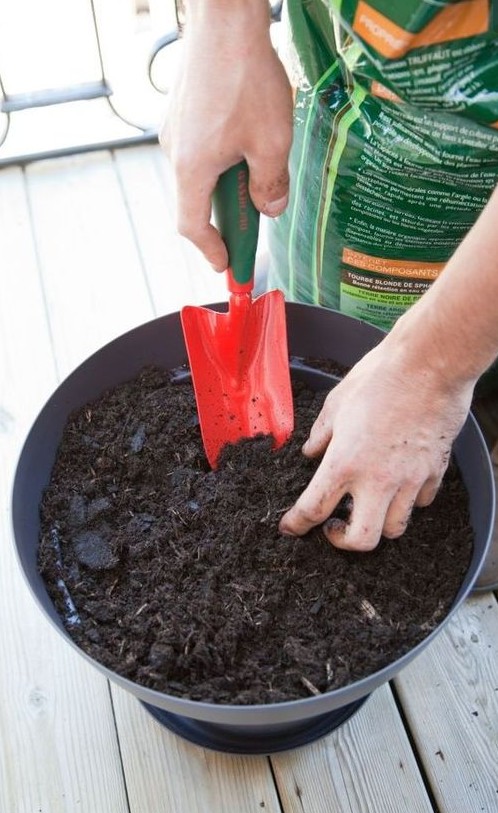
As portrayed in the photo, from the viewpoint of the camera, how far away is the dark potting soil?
74 cm

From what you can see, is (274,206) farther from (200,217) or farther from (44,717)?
(44,717)

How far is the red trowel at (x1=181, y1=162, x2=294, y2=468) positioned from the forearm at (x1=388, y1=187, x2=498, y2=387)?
0.24 m

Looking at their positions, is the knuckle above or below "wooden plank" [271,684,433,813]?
above

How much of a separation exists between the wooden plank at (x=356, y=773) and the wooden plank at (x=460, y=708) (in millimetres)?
25

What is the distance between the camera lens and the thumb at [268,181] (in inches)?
29.7

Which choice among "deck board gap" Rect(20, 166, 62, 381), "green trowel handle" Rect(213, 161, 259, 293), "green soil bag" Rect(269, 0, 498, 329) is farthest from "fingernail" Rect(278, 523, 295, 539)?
"deck board gap" Rect(20, 166, 62, 381)

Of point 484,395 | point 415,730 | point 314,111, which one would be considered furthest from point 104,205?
point 415,730

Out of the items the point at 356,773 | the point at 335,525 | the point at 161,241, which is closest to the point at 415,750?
the point at 356,773

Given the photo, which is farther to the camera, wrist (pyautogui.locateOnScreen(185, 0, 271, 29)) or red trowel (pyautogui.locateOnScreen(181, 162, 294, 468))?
red trowel (pyautogui.locateOnScreen(181, 162, 294, 468))

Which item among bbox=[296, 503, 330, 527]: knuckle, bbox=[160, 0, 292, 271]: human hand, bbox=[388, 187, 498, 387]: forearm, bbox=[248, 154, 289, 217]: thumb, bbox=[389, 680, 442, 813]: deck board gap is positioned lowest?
bbox=[389, 680, 442, 813]: deck board gap

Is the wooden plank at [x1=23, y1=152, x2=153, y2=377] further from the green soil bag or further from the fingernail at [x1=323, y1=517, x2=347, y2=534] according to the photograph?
the fingernail at [x1=323, y1=517, x2=347, y2=534]

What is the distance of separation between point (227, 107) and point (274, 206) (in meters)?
0.11

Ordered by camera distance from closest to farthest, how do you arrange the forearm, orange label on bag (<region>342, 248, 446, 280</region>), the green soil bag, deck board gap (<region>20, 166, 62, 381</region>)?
the forearm, the green soil bag, orange label on bag (<region>342, 248, 446, 280</region>), deck board gap (<region>20, 166, 62, 381</region>)

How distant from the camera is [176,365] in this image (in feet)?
3.28
